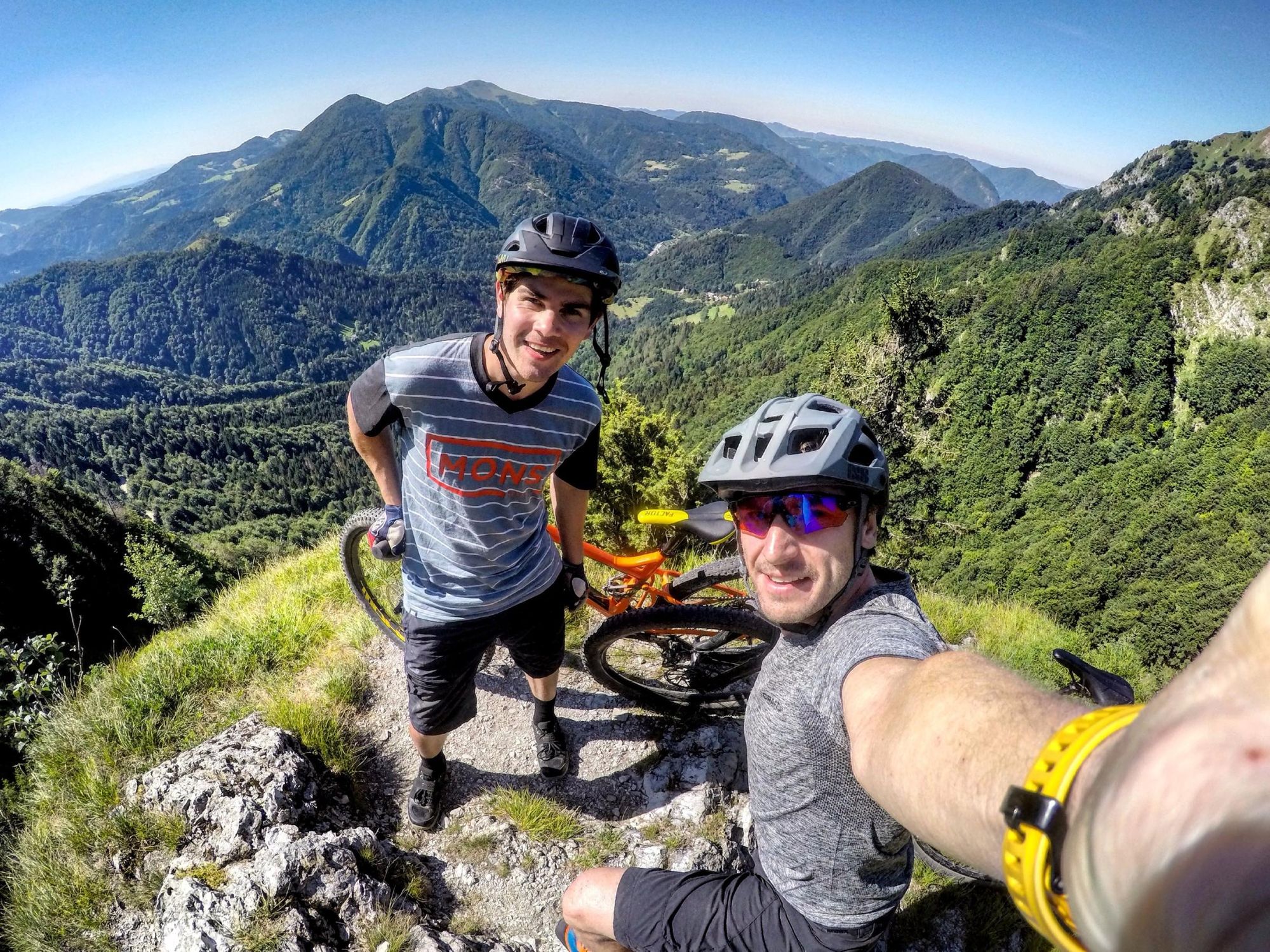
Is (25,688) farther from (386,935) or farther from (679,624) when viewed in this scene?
(679,624)

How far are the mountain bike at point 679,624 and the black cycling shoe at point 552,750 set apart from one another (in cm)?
51

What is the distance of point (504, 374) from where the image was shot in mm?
2787

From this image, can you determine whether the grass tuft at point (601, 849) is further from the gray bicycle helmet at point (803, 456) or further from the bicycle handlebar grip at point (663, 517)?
the gray bicycle helmet at point (803, 456)

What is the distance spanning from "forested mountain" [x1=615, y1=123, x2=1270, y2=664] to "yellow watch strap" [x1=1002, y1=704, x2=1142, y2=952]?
10.0 m

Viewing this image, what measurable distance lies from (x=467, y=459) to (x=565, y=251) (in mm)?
1120

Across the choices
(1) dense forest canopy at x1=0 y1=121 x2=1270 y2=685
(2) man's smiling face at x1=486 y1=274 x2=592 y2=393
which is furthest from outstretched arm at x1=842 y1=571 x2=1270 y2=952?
(1) dense forest canopy at x1=0 y1=121 x2=1270 y2=685

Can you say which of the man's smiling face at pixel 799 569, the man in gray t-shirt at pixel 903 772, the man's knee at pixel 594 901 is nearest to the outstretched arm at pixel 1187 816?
the man in gray t-shirt at pixel 903 772

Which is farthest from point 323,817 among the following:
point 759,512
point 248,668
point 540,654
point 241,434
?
point 241,434

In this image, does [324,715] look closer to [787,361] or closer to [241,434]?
[787,361]

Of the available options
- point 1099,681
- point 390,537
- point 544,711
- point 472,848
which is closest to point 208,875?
point 472,848

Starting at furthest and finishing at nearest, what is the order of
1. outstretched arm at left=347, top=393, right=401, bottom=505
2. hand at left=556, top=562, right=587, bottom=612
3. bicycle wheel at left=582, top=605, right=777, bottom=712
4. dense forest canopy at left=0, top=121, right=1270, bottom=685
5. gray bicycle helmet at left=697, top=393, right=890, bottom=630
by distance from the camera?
dense forest canopy at left=0, top=121, right=1270, bottom=685, bicycle wheel at left=582, top=605, right=777, bottom=712, hand at left=556, top=562, right=587, bottom=612, outstretched arm at left=347, top=393, right=401, bottom=505, gray bicycle helmet at left=697, top=393, right=890, bottom=630

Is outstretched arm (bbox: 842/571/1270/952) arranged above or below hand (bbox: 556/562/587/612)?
above

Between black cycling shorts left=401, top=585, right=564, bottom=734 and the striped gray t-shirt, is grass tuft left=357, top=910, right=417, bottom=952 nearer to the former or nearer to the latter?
black cycling shorts left=401, top=585, right=564, bottom=734

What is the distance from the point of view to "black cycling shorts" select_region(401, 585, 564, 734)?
318 centimetres
